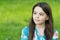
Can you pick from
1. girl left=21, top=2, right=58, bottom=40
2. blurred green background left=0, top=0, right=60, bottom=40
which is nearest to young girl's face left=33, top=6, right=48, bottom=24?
girl left=21, top=2, right=58, bottom=40

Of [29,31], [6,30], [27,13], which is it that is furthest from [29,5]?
[29,31]

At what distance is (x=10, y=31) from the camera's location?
8219 mm

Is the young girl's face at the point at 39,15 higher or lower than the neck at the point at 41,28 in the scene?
higher

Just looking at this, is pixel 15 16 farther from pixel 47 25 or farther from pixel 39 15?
pixel 39 15

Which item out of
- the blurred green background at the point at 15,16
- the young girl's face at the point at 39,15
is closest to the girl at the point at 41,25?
the young girl's face at the point at 39,15

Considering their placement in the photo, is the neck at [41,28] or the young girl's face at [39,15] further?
the neck at [41,28]

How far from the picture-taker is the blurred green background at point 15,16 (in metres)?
8.08

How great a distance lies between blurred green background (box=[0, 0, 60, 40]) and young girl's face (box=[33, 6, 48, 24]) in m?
2.42

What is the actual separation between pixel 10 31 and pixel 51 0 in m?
4.58

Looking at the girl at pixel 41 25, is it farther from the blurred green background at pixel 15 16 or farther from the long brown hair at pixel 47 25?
the blurred green background at pixel 15 16

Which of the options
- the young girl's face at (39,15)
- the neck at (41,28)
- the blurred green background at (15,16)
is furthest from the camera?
the blurred green background at (15,16)

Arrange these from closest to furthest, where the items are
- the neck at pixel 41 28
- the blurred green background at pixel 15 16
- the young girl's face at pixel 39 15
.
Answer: the young girl's face at pixel 39 15 < the neck at pixel 41 28 < the blurred green background at pixel 15 16

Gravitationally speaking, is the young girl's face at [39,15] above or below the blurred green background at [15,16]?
above

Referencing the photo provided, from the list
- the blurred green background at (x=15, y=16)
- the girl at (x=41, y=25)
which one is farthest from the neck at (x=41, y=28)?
the blurred green background at (x=15, y=16)
